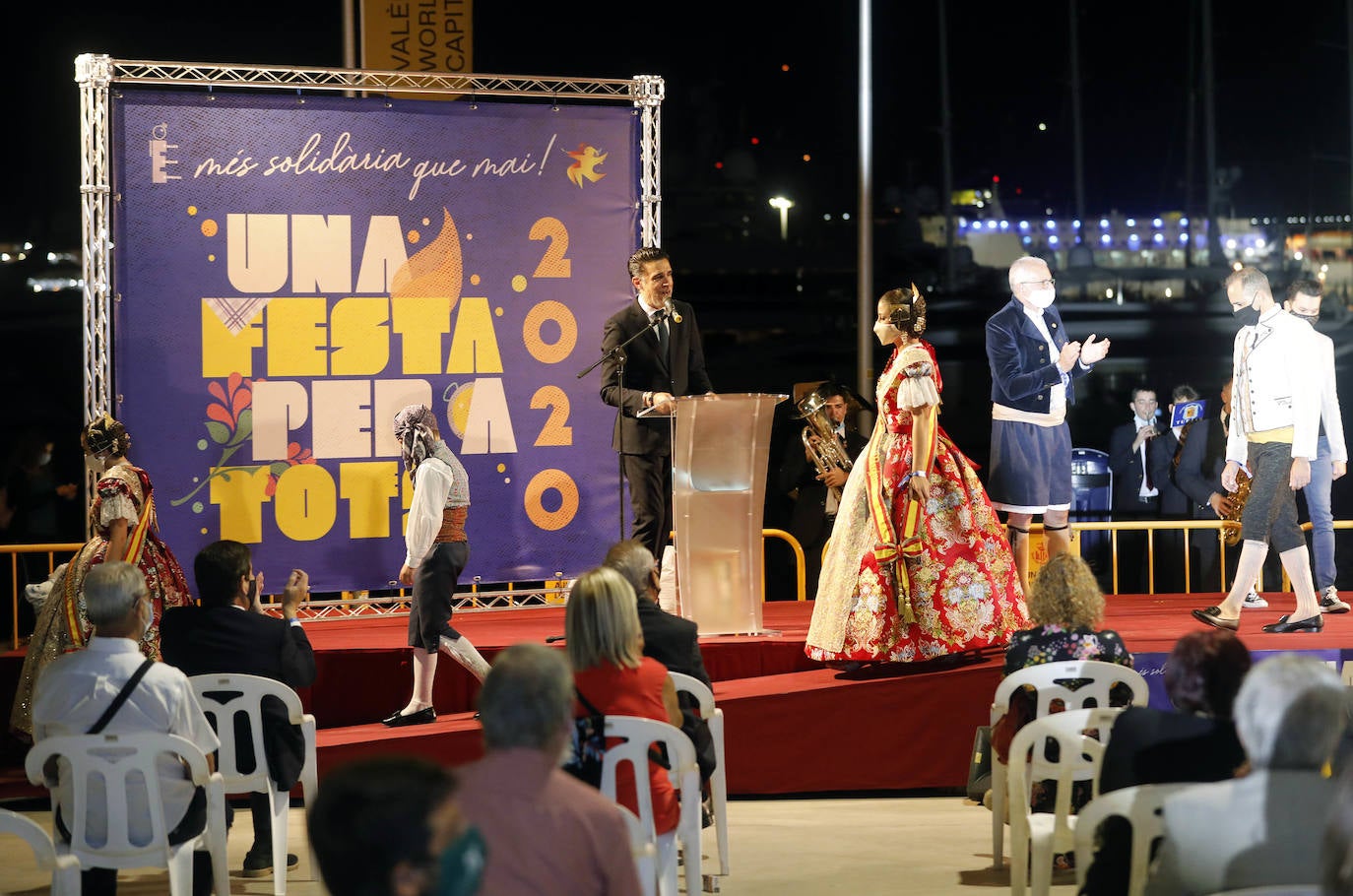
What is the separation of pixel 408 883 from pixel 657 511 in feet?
15.8

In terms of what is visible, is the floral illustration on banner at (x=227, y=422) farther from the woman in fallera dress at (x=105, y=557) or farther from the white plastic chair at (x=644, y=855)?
the white plastic chair at (x=644, y=855)

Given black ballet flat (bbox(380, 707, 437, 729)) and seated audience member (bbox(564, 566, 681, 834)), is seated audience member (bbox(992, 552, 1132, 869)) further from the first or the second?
black ballet flat (bbox(380, 707, 437, 729))

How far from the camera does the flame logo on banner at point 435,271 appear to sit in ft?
24.1

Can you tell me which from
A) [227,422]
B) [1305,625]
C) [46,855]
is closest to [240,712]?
[46,855]

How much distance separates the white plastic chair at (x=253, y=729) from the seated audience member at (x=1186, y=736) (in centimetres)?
251

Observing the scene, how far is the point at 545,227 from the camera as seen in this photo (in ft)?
24.7

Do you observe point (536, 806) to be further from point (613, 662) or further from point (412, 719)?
point (412, 719)

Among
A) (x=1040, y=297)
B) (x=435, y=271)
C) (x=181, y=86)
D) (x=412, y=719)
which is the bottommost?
(x=412, y=719)

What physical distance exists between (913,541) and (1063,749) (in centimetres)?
172

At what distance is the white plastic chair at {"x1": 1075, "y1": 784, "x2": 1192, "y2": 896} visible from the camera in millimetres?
3098

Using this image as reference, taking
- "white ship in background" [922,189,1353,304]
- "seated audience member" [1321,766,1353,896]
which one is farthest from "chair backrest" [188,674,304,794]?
"white ship in background" [922,189,1353,304]

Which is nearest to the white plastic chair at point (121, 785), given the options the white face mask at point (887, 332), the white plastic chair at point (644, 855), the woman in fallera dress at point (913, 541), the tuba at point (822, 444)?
the white plastic chair at point (644, 855)

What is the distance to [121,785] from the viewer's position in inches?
149

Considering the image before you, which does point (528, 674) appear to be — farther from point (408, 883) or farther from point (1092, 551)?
point (1092, 551)
